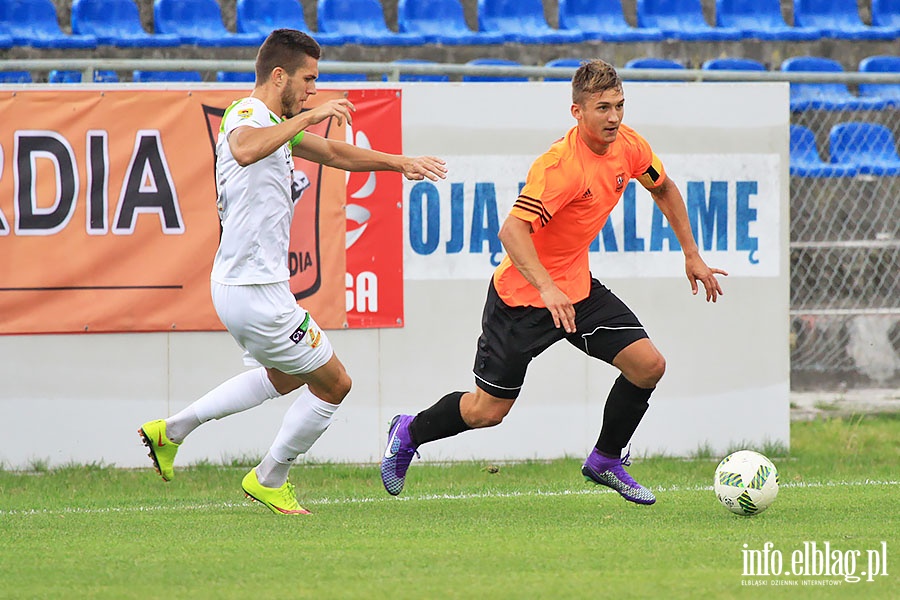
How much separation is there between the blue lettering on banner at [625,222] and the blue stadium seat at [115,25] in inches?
180

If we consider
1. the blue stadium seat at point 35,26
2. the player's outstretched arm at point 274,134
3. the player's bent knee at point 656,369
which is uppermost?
the blue stadium seat at point 35,26

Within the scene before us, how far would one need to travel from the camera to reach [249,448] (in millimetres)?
8312

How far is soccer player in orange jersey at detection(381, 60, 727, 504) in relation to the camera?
5980 mm

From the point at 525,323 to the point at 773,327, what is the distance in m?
3.12

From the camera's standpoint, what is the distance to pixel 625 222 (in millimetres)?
8578

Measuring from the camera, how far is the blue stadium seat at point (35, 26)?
11625 millimetres

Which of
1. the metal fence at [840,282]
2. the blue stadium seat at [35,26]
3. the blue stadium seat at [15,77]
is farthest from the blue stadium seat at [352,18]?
the metal fence at [840,282]

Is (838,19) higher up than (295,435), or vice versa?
(838,19)

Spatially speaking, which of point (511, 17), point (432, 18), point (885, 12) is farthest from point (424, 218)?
point (885, 12)

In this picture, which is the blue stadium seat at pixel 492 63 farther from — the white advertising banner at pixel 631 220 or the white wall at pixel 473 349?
the white advertising banner at pixel 631 220

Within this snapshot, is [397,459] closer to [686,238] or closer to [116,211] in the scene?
[686,238]

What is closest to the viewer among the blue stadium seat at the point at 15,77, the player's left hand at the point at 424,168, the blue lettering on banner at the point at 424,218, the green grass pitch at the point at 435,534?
the green grass pitch at the point at 435,534

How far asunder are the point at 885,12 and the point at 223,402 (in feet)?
33.4

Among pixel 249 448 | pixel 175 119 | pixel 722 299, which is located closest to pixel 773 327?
pixel 722 299
